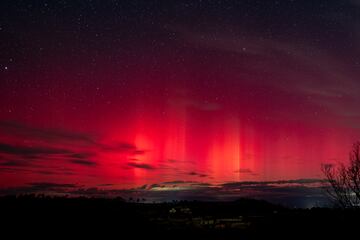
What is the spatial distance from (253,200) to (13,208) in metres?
33.9

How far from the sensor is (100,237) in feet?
82.2

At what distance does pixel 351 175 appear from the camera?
41.0 metres

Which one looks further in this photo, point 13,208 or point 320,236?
point 13,208

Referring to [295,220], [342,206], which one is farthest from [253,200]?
[295,220]

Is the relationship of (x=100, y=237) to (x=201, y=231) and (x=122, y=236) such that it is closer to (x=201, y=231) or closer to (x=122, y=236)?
(x=122, y=236)

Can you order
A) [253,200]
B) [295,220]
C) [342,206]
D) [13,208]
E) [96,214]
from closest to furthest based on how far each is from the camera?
[295,220] → [13,208] → [96,214] → [342,206] → [253,200]

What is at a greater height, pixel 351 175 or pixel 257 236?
pixel 351 175

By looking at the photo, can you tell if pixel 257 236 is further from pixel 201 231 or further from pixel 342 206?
pixel 342 206

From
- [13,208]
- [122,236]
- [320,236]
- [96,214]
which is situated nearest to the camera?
[320,236]

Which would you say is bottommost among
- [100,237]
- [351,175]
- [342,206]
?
[100,237]

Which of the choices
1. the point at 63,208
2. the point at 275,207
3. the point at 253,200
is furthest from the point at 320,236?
the point at 253,200

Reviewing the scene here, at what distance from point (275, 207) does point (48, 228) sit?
3171cm

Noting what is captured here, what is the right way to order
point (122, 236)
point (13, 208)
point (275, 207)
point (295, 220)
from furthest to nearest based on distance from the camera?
point (275, 207)
point (13, 208)
point (295, 220)
point (122, 236)

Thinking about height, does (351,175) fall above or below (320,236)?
above
